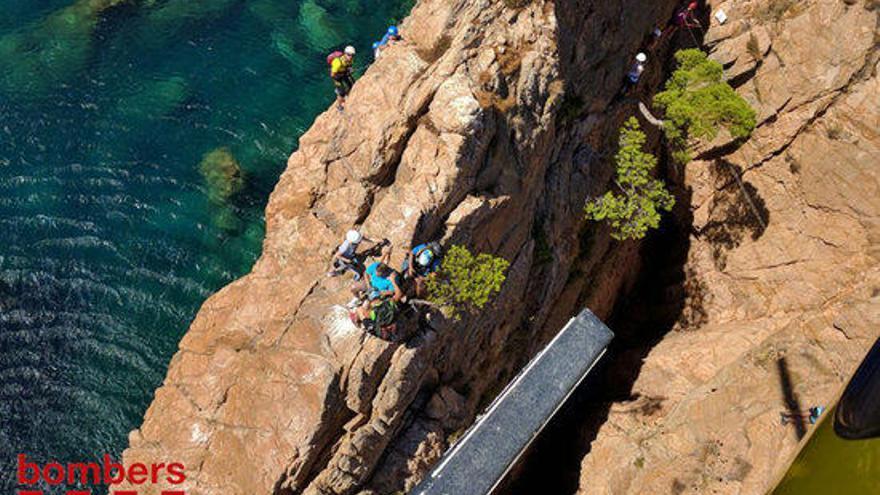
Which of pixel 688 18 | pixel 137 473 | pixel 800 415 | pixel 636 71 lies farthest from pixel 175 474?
pixel 688 18

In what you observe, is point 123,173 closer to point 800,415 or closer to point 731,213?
point 731,213

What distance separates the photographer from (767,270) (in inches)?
1156

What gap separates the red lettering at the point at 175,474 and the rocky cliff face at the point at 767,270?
51.2ft

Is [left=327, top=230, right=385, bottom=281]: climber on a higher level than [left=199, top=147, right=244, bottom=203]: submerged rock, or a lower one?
higher

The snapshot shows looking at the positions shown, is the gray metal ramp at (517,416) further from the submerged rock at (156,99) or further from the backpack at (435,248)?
the submerged rock at (156,99)

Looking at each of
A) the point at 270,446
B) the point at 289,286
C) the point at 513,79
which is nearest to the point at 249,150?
the point at 289,286

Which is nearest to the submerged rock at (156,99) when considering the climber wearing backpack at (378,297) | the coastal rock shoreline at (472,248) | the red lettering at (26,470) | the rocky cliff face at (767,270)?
the coastal rock shoreline at (472,248)

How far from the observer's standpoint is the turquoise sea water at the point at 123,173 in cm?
3083

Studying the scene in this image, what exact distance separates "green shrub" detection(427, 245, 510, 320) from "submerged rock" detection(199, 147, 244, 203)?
18443mm

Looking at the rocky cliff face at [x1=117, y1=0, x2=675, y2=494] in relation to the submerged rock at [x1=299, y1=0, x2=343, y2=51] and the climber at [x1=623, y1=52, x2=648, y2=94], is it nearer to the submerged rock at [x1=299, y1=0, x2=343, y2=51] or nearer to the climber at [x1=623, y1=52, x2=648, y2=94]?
the climber at [x1=623, y1=52, x2=648, y2=94]

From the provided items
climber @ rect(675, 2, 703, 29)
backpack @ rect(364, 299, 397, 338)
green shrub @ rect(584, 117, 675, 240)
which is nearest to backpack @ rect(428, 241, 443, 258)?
backpack @ rect(364, 299, 397, 338)

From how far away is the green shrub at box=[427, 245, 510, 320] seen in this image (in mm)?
21719

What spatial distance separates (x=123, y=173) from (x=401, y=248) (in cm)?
2238

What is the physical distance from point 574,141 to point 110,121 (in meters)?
27.7
